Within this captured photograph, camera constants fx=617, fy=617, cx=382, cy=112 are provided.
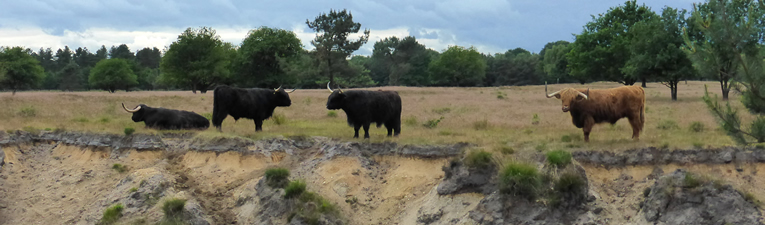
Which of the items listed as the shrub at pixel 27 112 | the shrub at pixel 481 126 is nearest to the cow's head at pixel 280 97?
the shrub at pixel 481 126

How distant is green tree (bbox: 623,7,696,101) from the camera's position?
38.2 m

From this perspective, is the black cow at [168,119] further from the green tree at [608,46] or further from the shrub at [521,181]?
the green tree at [608,46]

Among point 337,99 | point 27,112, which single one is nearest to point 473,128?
point 337,99

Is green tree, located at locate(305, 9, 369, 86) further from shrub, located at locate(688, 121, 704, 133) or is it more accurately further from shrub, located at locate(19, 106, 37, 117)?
shrub, located at locate(688, 121, 704, 133)

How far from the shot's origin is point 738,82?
10.8m

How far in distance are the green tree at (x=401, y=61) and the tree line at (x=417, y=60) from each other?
18 centimetres

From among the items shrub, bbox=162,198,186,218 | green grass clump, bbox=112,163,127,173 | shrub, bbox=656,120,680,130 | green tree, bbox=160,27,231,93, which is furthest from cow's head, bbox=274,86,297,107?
green tree, bbox=160,27,231,93

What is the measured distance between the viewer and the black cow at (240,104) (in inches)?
776

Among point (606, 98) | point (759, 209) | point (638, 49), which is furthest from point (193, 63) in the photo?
point (759, 209)

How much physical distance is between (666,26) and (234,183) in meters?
32.4

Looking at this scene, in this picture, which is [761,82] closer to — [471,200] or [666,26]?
[471,200]

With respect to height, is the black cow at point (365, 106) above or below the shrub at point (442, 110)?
above

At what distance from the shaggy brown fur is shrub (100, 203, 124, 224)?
447 inches

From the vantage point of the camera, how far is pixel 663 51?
38.8 metres
